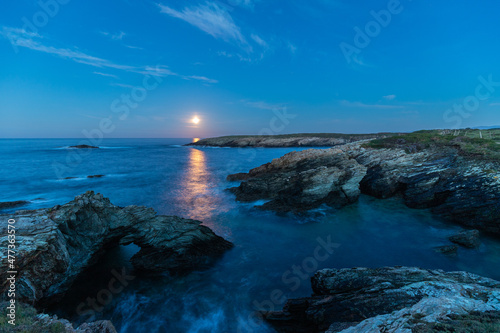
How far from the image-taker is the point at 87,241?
11.5m

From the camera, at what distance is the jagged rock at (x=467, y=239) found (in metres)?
14.3

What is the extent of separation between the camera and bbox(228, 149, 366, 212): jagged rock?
22.8 metres

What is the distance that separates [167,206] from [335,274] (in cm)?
2086

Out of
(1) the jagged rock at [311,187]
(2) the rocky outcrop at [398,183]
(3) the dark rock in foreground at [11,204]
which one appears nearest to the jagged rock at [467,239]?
(2) the rocky outcrop at [398,183]

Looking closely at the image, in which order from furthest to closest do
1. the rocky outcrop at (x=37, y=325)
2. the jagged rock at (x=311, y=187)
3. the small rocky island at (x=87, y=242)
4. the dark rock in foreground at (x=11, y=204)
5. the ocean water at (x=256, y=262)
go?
the jagged rock at (x=311, y=187) < the dark rock in foreground at (x=11, y=204) < the ocean water at (x=256, y=262) < the small rocky island at (x=87, y=242) < the rocky outcrop at (x=37, y=325)

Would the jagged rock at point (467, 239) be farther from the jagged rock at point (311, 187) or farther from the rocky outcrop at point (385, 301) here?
the jagged rock at point (311, 187)

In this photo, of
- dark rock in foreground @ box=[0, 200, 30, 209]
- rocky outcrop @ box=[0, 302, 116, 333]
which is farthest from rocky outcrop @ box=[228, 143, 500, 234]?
dark rock in foreground @ box=[0, 200, 30, 209]

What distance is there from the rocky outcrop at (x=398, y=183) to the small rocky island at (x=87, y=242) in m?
11.0

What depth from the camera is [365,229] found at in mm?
18141

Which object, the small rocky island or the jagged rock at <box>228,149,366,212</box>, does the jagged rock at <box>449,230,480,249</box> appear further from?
the small rocky island

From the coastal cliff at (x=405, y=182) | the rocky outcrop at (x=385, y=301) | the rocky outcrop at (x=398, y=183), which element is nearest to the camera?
the rocky outcrop at (x=385, y=301)

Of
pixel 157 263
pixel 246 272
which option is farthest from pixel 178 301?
pixel 246 272

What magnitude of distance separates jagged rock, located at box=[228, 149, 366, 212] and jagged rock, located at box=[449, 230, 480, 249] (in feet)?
30.7

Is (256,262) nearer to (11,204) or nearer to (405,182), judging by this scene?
(405,182)
